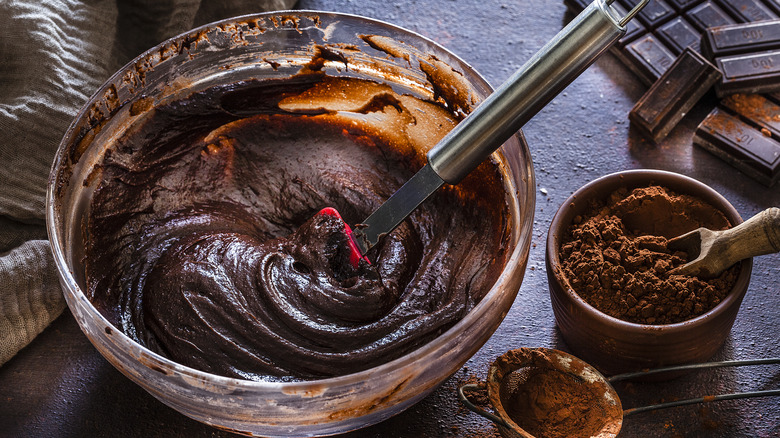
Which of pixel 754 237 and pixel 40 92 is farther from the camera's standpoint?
pixel 40 92

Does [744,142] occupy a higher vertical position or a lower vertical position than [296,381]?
higher

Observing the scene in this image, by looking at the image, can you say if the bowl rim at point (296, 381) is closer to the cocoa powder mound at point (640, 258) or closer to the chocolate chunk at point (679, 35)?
the cocoa powder mound at point (640, 258)

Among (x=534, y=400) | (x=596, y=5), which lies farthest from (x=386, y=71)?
(x=534, y=400)

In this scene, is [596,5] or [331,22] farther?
[331,22]

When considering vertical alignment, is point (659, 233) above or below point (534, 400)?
above

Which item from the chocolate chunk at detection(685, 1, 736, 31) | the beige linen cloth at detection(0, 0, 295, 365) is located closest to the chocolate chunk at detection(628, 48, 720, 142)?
the chocolate chunk at detection(685, 1, 736, 31)

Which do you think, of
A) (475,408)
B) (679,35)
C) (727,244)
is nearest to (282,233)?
(475,408)

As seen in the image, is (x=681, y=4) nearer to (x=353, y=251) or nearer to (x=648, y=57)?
(x=648, y=57)

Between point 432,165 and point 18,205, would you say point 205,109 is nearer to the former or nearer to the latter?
point 18,205
